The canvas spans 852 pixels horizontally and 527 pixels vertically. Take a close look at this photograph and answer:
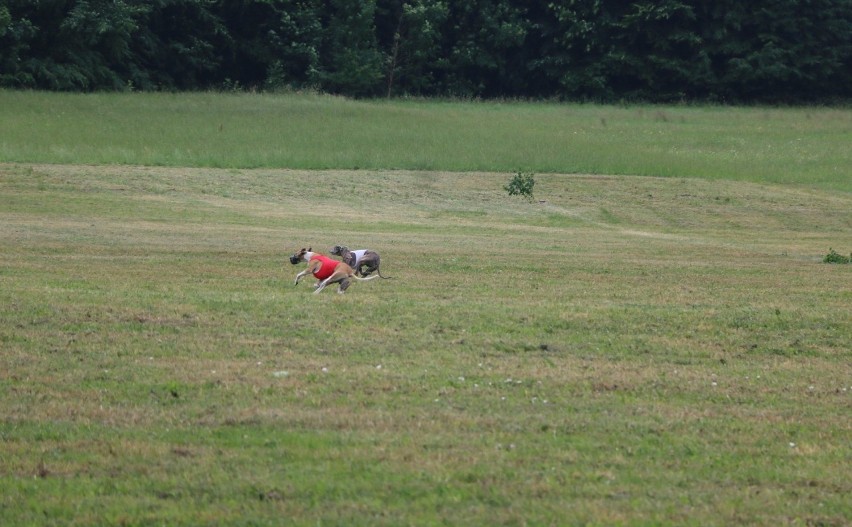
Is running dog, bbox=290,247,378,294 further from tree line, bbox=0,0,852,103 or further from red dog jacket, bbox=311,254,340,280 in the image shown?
tree line, bbox=0,0,852,103

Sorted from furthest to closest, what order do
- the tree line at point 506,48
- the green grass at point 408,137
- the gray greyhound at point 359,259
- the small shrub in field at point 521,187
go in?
the tree line at point 506,48, the green grass at point 408,137, the small shrub in field at point 521,187, the gray greyhound at point 359,259

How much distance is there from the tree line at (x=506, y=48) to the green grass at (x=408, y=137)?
11.7 m

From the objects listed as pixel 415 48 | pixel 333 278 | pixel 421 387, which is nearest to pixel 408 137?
pixel 415 48

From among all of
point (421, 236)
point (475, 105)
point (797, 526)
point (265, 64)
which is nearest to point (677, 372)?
point (797, 526)

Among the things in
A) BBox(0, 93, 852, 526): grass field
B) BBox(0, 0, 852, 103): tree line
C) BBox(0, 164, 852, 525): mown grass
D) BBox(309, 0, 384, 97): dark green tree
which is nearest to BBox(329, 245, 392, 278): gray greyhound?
BBox(0, 164, 852, 525): mown grass

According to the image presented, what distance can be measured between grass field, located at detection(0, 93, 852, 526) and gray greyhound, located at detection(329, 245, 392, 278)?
1.23 feet

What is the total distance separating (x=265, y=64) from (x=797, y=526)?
6462cm

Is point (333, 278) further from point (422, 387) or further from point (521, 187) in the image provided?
point (521, 187)

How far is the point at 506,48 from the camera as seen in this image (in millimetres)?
74312

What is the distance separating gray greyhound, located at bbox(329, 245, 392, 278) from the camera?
16188mm

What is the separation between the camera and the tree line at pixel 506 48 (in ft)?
220

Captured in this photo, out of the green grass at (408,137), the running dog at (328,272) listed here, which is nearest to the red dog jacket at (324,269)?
the running dog at (328,272)

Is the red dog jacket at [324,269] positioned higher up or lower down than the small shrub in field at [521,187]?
higher up

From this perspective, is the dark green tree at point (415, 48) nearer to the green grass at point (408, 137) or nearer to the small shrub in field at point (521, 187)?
the green grass at point (408, 137)
